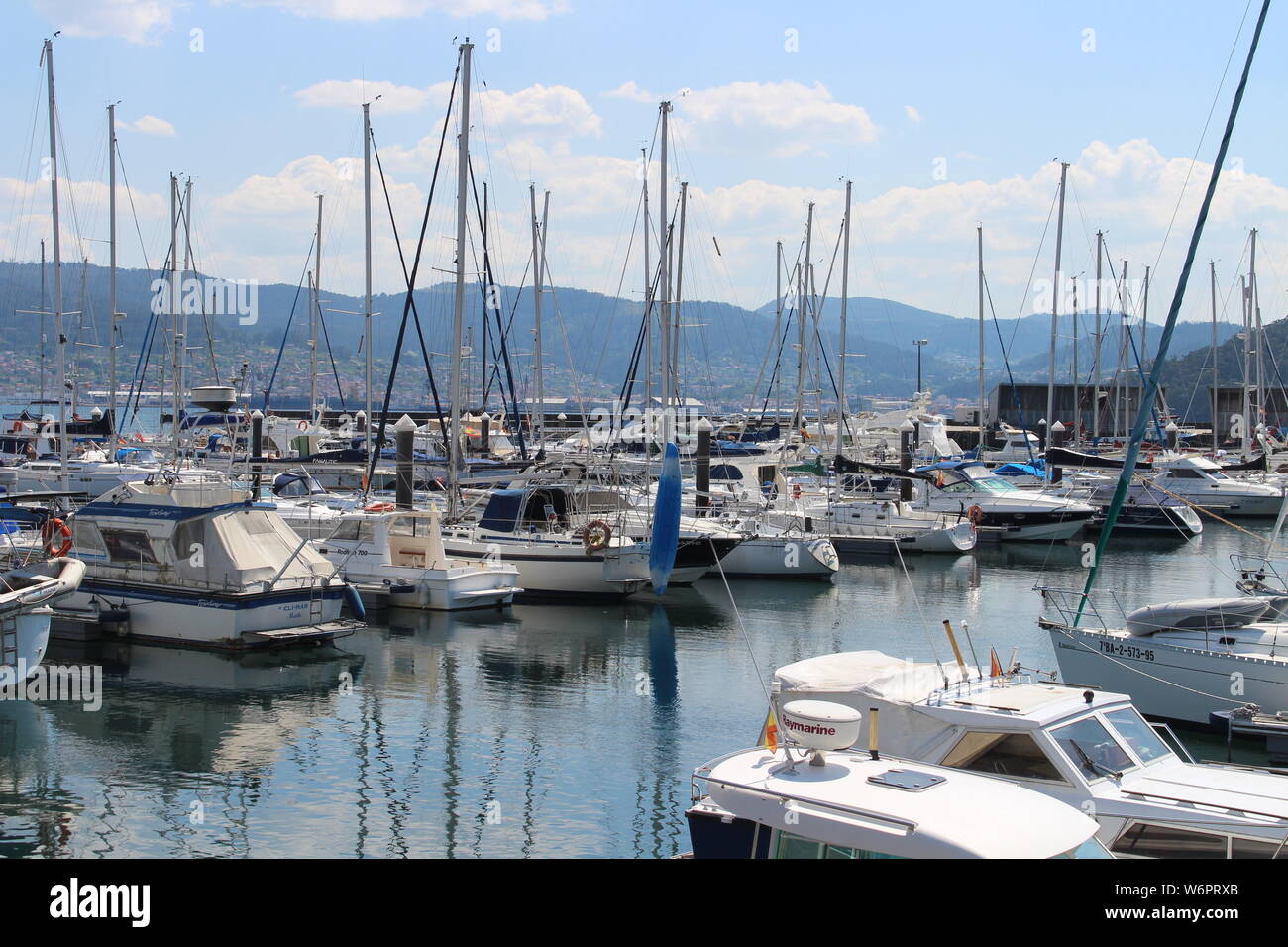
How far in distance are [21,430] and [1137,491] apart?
54939 millimetres

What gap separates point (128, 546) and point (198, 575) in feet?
6.18

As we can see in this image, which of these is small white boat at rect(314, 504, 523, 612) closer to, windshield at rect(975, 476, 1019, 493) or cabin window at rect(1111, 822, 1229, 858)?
cabin window at rect(1111, 822, 1229, 858)

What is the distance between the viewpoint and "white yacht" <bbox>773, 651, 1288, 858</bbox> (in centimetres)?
1054

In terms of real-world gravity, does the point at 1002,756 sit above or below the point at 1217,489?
below

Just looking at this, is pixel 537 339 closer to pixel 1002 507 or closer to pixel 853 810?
pixel 1002 507

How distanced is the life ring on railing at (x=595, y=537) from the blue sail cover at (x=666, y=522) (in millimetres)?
1154

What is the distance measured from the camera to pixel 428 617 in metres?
27.4

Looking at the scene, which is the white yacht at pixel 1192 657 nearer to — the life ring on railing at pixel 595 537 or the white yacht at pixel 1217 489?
the life ring on railing at pixel 595 537

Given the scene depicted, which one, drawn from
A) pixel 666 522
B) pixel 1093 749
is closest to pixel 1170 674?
pixel 1093 749

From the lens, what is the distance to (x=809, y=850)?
8.34 meters

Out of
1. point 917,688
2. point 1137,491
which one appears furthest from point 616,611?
point 1137,491

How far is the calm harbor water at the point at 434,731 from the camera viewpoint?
46.2 ft
